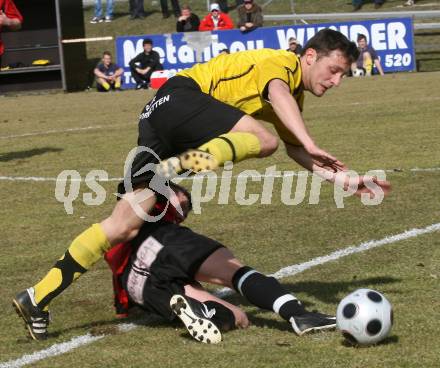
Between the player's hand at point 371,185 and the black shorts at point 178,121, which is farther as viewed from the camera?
the player's hand at point 371,185

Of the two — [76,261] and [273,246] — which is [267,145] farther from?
[273,246]

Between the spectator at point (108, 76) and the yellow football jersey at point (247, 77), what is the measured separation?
21.8 meters

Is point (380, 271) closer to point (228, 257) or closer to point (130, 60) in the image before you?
point (228, 257)

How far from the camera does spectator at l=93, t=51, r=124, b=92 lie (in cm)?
2755

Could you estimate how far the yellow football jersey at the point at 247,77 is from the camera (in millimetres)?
5824

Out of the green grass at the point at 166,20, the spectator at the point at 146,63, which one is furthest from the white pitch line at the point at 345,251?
the green grass at the point at 166,20

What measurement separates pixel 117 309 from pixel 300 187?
446 cm

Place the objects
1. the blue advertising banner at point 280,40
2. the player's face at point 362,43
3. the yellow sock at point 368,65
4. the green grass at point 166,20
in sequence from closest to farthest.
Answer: the player's face at point 362,43
the yellow sock at point 368,65
the blue advertising banner at point 280,40
the green grass at point 166,20

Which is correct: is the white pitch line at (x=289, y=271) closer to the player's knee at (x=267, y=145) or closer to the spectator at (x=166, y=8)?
the player's knee at (x=267, y=145)

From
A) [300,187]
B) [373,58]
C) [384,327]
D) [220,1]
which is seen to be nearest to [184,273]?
[384,327]

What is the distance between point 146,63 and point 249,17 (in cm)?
309

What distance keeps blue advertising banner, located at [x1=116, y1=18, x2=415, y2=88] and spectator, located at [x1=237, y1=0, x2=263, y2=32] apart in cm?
23

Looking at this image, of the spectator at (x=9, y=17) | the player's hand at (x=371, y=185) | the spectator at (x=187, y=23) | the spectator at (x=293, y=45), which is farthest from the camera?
the spectator at (x=187, y=23)

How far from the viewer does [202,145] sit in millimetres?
5359
